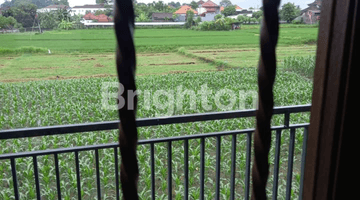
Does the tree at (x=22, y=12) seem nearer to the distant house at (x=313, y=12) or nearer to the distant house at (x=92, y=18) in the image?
the distant house at (x=92, y=18)

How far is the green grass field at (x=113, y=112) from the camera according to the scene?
291cm

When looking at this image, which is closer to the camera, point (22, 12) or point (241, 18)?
point (22, 12)

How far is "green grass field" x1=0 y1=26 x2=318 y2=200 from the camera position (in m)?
2.91

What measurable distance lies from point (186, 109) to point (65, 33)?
3170 cm

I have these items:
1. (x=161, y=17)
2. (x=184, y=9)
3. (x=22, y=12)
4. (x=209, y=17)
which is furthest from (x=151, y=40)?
(x=22, y=12)

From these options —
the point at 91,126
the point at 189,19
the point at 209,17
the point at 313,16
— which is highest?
the point at 209,17

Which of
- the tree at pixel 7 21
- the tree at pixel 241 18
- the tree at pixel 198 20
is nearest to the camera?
the tree at pixel 7 21

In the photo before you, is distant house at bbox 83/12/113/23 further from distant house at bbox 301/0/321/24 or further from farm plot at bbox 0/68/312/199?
farm plot at bbox 0/68/312/199

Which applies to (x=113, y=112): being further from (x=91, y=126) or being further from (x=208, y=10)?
(x=208, y=10)

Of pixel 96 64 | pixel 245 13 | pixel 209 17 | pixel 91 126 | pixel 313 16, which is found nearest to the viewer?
pixel 91 126

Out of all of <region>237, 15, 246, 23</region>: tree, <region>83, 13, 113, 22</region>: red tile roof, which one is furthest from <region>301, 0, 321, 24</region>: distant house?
<region>83, 13, 113, 22</region>: red tile roof

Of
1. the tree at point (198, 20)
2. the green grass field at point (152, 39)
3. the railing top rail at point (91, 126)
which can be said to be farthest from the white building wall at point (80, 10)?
the railing top rail at point (91, 126)

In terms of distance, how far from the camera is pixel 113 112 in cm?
556

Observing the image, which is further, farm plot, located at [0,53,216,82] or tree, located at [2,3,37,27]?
tree, located at [2,3,37,27]
